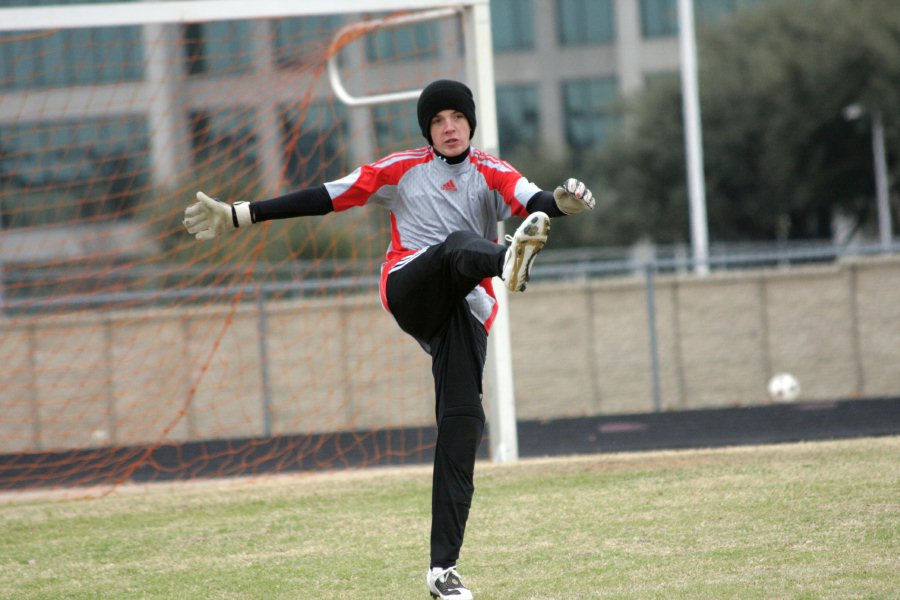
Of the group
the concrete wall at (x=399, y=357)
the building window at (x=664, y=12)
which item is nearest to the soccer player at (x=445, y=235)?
the concrete wall at (x=399, y=357)

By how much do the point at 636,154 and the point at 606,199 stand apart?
2111 millimetres

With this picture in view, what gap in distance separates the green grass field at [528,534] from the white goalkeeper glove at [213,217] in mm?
1468

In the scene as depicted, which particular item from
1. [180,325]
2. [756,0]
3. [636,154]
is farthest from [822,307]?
[756,0]

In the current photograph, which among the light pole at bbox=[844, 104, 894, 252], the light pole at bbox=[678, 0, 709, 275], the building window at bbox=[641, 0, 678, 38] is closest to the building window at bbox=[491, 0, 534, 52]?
the building window at bbox=[641, 0, 678, 38]

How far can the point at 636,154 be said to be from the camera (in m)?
37.1

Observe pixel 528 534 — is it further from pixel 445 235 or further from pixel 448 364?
pixel 445 235

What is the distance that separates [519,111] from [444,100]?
42.6 m

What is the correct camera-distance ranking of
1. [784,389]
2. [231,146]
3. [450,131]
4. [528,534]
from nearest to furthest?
[450,131]
[528,534]
[231,146]
[784,389]

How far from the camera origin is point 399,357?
13.6 metres

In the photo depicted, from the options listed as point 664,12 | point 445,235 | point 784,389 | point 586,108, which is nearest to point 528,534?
point 445,235

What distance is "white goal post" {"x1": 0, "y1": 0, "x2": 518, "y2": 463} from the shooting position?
8000 mm

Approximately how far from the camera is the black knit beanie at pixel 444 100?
186 inches

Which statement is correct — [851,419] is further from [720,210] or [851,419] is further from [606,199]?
[606,199]

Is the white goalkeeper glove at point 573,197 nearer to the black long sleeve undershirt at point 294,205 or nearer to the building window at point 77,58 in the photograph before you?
the black long sleeve undershirt at point 294,205
